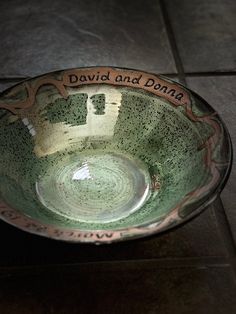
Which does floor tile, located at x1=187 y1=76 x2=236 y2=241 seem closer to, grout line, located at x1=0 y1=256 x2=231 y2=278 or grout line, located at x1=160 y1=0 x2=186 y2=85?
grout line, located at x1=160 y1=0 x2=186 y2=85

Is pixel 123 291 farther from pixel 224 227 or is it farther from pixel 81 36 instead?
pixel 81 36

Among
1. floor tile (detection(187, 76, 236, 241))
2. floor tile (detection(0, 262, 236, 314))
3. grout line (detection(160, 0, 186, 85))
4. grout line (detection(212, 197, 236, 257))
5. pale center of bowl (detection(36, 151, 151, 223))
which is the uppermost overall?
grout line (detection(160, 0, 186, 85))

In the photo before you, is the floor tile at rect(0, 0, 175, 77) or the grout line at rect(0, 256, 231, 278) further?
the floor tile at rect(0, 0, 175, 77)

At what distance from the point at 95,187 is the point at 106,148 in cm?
6

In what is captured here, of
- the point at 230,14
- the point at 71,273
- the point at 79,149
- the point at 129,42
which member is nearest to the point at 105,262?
the point at 71,273

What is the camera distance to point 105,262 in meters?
0.52

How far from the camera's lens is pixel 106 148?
620 mm

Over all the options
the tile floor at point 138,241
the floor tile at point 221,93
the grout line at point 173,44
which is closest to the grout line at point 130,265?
the tile floor at point 138,241

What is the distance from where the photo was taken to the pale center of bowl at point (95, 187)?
0.54m

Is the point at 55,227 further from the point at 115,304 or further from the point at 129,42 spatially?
the point at 129,42

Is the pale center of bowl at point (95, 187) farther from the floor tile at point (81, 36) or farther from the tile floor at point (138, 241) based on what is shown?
the floor tile at point (81, 36)

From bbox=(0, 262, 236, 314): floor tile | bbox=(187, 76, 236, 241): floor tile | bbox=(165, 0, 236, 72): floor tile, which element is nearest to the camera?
bbox=(0, 262, 236, 314): floor tile

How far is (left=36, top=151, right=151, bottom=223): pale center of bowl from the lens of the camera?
21.2 inches

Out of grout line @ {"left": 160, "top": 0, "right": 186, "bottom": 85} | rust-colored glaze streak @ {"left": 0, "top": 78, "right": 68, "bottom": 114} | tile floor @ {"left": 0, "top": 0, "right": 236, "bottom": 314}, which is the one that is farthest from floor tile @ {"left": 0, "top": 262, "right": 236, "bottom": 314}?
grout line @ {"left": 160, "top": 0, "right": 186, "bottom": 85}
